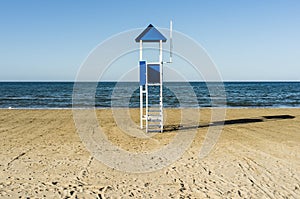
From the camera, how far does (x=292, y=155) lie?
8.48 metres

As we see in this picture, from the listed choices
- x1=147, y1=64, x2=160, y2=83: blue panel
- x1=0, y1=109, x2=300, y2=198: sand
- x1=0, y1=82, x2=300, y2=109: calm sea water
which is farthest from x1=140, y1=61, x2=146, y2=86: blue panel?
x1=0, y1=82, x2=300, y2=109: calm sea water

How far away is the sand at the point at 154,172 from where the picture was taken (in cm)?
577

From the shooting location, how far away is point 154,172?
7.02 meters

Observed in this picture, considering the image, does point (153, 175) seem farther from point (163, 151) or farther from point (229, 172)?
point (163, 151)

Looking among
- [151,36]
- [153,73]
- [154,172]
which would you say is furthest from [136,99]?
[154,172]

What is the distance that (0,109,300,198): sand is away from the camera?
577cm

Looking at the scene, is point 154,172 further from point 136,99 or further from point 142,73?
point 136,99

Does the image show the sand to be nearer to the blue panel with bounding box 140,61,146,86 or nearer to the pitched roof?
the blue panel with bounding box 140,61,146,86

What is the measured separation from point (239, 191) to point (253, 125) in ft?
28.6

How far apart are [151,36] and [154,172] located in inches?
230

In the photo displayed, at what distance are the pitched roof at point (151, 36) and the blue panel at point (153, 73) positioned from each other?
89cm

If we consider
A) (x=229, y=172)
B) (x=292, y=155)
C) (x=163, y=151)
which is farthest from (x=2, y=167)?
(x=292, y=155)

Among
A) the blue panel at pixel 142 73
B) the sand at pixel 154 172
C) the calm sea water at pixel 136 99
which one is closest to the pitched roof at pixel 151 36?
the blue panel at pixel 142 73

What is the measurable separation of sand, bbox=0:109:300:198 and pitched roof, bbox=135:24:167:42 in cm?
331
